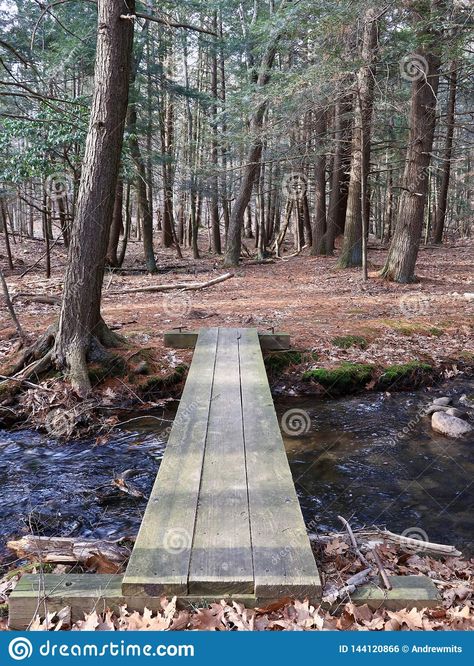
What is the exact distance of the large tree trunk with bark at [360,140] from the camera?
12789mm

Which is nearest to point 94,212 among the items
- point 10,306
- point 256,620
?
point 10,306

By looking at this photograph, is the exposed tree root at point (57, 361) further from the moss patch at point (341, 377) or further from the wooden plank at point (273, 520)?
the moss patch at point (341, 377)

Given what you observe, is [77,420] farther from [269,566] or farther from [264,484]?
[269,566]

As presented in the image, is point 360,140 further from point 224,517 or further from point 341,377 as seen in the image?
point 224,517

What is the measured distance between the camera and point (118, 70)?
681cm

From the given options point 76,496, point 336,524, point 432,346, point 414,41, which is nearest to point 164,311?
point 432,346

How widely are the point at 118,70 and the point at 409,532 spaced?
6625mm

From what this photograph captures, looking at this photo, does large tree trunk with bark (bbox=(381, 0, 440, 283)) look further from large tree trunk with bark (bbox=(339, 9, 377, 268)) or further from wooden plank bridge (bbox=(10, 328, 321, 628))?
wooden plank bridge (bbox=(10, 328, 321, 628))

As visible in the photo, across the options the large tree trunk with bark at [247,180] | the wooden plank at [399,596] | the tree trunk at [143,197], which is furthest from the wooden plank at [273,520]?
the large tree trunk with bark at [247,180]

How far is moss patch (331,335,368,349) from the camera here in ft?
29.6

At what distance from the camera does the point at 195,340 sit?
8.59 meters

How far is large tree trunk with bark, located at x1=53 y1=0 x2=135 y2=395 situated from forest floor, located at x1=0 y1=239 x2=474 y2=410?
31.0 inches

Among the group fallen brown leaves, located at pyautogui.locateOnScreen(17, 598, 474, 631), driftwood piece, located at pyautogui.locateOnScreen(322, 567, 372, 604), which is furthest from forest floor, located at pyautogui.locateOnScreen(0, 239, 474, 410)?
driftwood piece, located at pyautogui.locateOnScreen(322, 567, 372, 604)

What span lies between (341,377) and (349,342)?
3.56 feet
